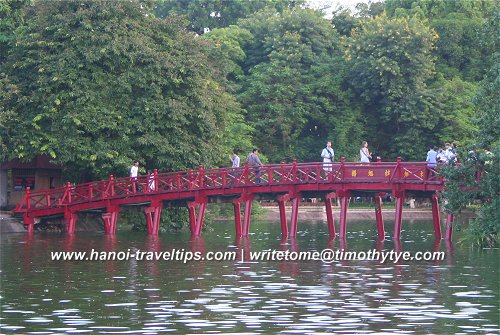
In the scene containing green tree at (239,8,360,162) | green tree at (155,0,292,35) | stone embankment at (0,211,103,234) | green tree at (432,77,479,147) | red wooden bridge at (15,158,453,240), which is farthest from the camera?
green tree at (155,0,292,35)

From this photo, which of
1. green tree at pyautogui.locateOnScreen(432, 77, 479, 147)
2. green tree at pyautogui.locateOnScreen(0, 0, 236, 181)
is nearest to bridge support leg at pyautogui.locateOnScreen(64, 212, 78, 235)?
green tree at pyautogui.locateOnScreen(0, 0, 236, 181)

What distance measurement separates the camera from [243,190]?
1973 inches

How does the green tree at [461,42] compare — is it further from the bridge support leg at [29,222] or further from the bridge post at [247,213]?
the bridge support leg at [29,222]

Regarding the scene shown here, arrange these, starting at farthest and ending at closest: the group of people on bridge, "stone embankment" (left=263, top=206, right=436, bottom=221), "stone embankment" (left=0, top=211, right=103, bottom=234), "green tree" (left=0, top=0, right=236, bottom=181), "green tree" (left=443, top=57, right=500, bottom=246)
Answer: "stone embankment" (left=263, top=206, right=436, bottom=221)
"green tree" (left=0, top=0, right=236, bottom=181)
"stone embankment" (left=0, top=211, right=103, bottom=234)
the group of people on bridge
"green tree" (left=443, top=57, right=500, bottom=246)

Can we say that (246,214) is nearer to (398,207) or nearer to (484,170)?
(398,207)

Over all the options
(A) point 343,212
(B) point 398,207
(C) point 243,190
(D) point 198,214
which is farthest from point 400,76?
(B) point 398,207

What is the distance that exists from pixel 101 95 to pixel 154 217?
6.53 meters

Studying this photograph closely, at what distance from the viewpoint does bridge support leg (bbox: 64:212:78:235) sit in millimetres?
52031

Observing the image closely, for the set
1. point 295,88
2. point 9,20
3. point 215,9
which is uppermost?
point 215,9

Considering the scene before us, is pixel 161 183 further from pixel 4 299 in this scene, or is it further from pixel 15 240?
pixel 4 299

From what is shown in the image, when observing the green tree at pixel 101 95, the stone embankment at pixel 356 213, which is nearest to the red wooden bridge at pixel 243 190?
the green tree at pixel 101 95

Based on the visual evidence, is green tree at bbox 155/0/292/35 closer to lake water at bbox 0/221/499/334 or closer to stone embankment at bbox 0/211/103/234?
stone embankment at bbox 0/211/103/234

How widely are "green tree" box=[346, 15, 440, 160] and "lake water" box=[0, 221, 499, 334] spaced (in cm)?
3691

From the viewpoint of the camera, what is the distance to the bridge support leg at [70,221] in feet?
171
